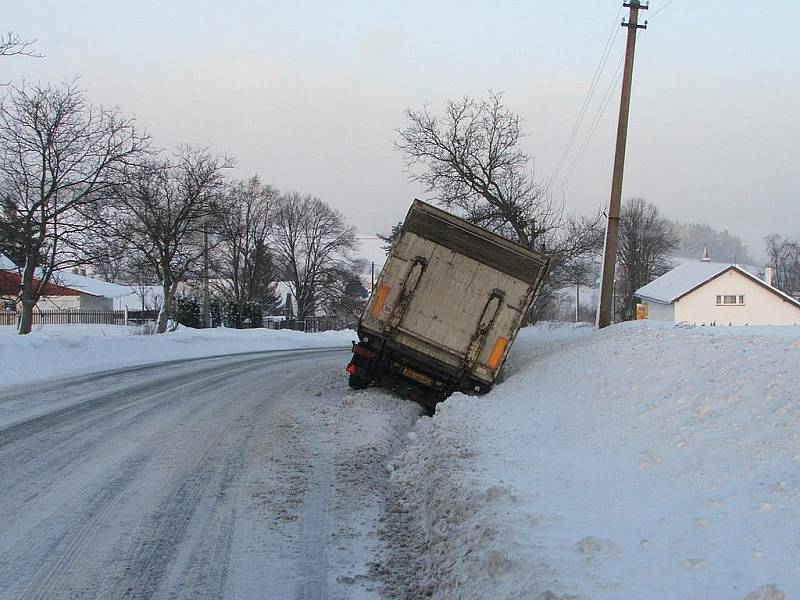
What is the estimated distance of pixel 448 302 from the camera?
11898mm

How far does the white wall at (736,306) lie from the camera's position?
158ft

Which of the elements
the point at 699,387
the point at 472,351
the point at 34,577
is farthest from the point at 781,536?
the point at 472,351

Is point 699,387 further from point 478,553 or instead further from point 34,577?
point 34,577

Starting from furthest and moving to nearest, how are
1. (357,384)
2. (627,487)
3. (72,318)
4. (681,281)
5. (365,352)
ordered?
1. (681,281)
2. (72,318)
3. (357,384)
4. (365,352)
5. (627,487)

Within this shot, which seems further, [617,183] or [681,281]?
[681,281]

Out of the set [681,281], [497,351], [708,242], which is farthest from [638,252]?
[708,242]

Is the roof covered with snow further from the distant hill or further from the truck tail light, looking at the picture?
the distant hill

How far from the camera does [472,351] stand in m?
11.8

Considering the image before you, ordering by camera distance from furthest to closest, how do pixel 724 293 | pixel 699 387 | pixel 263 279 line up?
pixel 263 279
pixel 724 293
pixel 699 387

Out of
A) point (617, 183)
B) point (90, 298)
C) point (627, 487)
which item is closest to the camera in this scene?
point (627, 487)

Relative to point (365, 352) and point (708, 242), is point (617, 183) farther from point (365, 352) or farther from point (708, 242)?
point (708, 242)

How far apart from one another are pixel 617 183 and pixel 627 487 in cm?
1348

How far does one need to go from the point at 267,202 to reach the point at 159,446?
5777cm

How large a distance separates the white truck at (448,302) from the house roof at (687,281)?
38701mm
